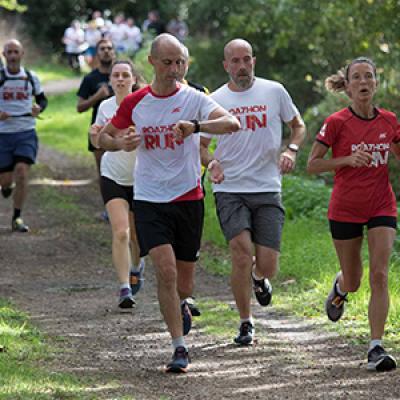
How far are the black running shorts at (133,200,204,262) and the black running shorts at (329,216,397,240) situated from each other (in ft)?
3.10

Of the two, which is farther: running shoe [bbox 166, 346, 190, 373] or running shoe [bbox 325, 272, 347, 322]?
running shoe [bbox 325, 272, 347, 322]

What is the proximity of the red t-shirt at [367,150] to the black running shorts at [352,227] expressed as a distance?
0.03 metres

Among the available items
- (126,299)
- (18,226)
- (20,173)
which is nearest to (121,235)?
(126,299)

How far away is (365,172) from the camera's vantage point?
312 inches

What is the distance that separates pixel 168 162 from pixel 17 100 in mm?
6941

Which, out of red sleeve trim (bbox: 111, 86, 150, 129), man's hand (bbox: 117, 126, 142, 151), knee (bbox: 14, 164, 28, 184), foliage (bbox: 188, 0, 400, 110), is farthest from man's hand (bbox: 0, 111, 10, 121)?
man's hand (bbox: 117, 126, 142, 151)

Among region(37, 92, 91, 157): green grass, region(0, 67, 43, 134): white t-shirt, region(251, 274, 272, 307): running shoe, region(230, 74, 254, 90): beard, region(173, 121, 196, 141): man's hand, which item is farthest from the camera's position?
region(37, 92, 91, 157): green grass

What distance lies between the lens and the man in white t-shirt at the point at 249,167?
8.66 metres

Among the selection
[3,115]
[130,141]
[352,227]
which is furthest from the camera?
[3,115]

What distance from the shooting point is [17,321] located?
936 cm

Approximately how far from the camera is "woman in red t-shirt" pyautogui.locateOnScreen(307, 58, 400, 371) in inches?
304

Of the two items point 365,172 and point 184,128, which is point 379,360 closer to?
point 365,172

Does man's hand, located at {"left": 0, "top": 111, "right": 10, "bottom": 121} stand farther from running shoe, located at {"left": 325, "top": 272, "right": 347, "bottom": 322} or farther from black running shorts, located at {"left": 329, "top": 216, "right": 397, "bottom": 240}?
black running shorts, located at {"left": 329, "top": 216, "right": 397, "bottom": 240}

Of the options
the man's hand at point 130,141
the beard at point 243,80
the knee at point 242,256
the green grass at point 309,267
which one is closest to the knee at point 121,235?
the green grass at point 309,267
